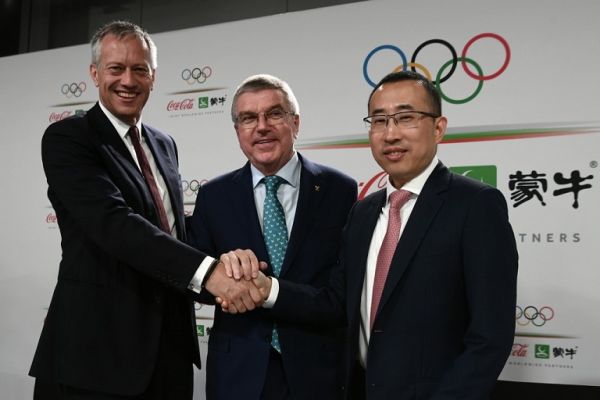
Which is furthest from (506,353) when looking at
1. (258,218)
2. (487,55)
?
(487,55)

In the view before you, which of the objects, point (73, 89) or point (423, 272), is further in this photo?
point (73, 89)

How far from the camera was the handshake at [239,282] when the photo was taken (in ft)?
6.77

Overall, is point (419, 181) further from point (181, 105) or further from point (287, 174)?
point (181, 105)

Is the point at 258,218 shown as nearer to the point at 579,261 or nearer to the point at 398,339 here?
the point at 398,339

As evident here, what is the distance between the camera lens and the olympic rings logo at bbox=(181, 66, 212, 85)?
4312mm

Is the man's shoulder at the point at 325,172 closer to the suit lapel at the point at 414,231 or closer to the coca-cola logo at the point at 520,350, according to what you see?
Answer: the suit lapel at the point at 414,231

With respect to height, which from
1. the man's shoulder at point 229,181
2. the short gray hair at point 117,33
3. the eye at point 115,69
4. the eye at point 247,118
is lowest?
the man's shoulder at point 229,181

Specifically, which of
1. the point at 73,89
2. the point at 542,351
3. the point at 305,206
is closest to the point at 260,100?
the point at 305,206

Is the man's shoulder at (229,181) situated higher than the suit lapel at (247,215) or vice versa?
the man's shoulder at (229,181)

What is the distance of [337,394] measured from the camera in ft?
7.04

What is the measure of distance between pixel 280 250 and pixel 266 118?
1.56 feet

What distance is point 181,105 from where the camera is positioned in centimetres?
439

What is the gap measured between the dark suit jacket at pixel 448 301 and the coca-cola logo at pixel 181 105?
9.42 feet

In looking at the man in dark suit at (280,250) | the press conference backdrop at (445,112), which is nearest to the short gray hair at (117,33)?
the man in dark suit at (280,250)
